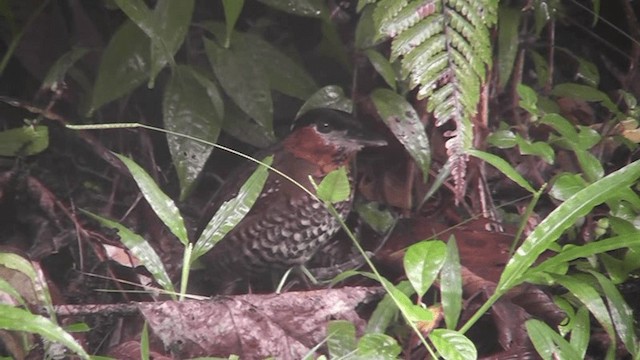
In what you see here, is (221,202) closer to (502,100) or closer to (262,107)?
(262,107)

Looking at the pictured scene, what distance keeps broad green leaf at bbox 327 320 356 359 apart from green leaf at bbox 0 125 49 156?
672mm

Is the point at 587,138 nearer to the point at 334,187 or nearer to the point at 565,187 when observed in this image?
the point at 565,187

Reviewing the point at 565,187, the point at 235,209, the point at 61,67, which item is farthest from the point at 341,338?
the point at 61,67

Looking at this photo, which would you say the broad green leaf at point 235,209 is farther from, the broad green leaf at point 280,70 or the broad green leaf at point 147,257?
the broad green leaf at point 280,70

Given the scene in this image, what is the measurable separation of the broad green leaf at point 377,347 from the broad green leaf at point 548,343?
9.0 inches

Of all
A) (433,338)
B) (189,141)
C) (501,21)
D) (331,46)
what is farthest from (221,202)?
(501,21)

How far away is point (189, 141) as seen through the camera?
142 cm

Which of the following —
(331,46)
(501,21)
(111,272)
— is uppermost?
(501,21)

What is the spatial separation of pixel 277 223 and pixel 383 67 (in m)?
0.38

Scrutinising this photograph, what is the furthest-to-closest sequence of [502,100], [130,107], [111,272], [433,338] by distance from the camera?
[502,100]
[130,107]
[111,272]
[433,338]

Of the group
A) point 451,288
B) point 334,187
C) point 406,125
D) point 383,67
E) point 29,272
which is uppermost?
point 383,67

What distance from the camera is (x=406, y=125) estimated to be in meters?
1.49

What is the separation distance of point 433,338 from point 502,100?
0.83 metres

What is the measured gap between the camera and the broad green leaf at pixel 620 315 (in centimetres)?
124
